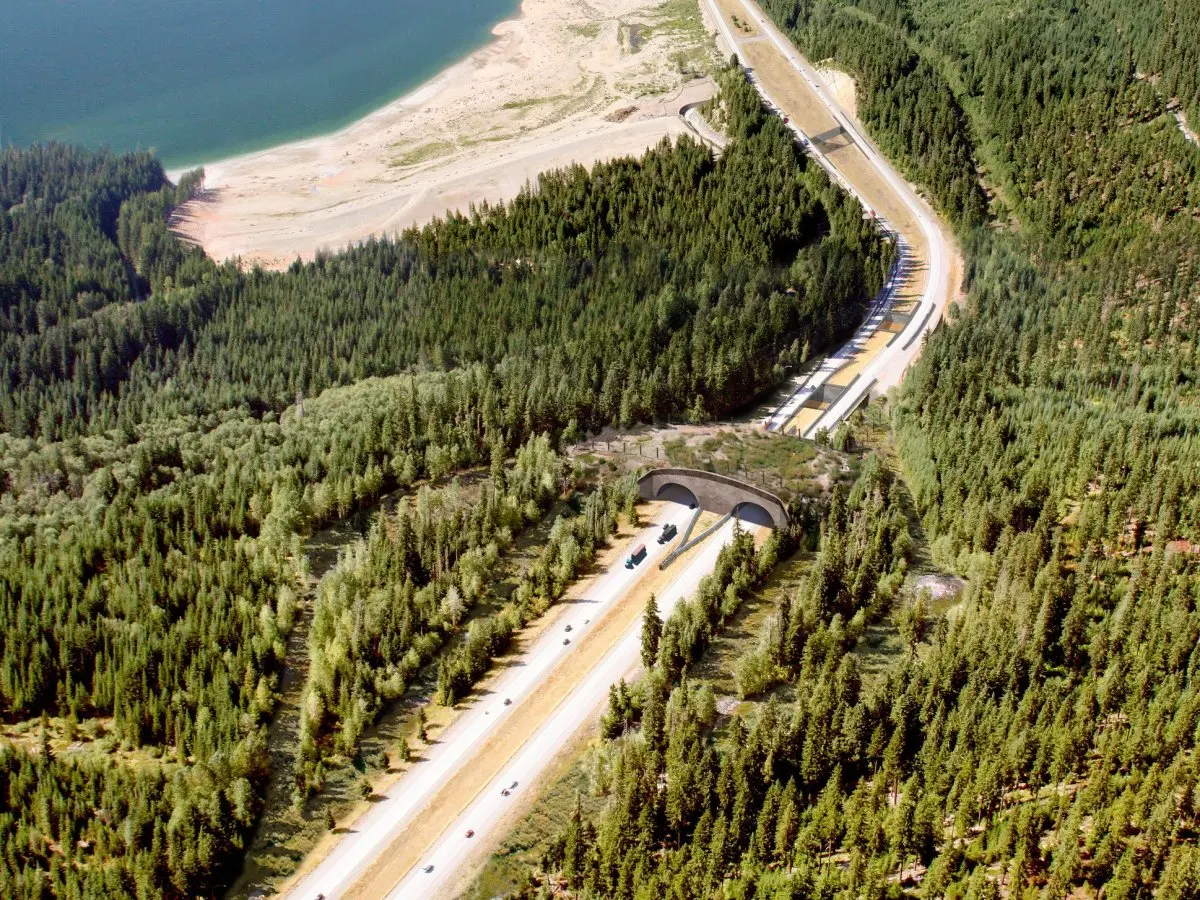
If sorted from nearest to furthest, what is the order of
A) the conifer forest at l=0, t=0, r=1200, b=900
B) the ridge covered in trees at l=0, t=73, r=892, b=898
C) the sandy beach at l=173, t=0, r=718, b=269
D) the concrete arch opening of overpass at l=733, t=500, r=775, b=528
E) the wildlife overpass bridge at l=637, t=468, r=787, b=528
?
the conifer forest at l=0, t=0, r=1200, b=900, the ridge covered in trees at l=0, t=73, r=892, b=898, the wildlife overpass bridge at l=637, t=468, r=787, b=528, the concrete arch opening of overpass at l=733, t=500, r=775, b=528, the sandy beach at l=173, t=0, r=718, b=269

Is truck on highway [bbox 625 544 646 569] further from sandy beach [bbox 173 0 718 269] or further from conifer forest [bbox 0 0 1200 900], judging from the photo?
sandy beach [bbox 173 0 718 269]

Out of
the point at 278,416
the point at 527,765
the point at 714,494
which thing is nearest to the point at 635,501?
the point at 714,494

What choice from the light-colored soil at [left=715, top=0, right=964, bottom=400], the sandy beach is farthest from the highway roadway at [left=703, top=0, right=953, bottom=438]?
the sandy beach

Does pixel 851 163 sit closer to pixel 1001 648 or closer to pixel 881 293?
pixel 881 293

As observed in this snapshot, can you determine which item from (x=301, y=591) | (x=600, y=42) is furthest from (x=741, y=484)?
(x=600, y=42)

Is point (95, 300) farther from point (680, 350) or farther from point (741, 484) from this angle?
point (741, 484)

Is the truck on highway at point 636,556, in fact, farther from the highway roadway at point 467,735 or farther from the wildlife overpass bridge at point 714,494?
the wildlife overpass bridge at point 714,494

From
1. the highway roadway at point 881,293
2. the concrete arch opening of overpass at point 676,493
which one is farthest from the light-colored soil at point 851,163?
the concrete arch opening of overpass at point 676,493
